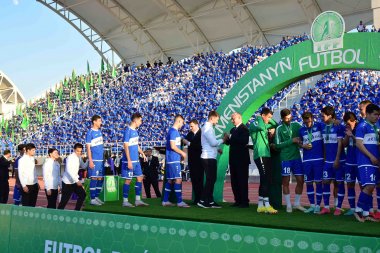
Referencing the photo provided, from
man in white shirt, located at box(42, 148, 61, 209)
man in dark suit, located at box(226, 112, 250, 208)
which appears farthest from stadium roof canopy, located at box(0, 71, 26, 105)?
man in dark suit, located at box(226, 112, 250, 208)

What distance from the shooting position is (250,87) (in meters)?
9.46

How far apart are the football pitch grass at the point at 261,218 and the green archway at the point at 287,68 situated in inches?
74.8

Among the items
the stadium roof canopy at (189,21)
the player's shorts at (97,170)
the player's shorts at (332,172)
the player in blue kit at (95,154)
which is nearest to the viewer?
the player's shorts at (332,172)

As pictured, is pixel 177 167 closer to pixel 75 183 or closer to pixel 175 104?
pixel 75 183

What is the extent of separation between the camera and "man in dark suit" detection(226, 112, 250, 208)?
8.49 m

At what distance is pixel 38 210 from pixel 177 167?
464cm

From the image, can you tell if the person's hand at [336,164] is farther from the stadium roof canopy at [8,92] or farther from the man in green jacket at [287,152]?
the stadium roof canopy at [8,92]

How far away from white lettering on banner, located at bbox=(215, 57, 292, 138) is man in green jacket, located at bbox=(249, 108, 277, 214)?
4.03ft

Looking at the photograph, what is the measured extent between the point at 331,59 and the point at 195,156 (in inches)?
121

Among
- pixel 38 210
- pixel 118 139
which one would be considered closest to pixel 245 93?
pixel 38 210

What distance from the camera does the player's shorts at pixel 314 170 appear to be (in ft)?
25.3

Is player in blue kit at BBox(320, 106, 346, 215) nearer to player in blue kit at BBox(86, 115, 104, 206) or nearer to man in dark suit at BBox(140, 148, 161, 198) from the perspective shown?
player in blue kit at BBox(86, 115, 104, 206)

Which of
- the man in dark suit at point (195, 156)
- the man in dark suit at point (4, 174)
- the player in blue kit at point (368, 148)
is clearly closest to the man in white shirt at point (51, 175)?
the man in dark suit at point (195, 156)

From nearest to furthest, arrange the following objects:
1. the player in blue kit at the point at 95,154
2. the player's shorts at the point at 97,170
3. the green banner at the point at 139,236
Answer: the green banner at the point at 139,236
the player in blue kit at the point at 95,154
the player's shorts at the point at 97,170
